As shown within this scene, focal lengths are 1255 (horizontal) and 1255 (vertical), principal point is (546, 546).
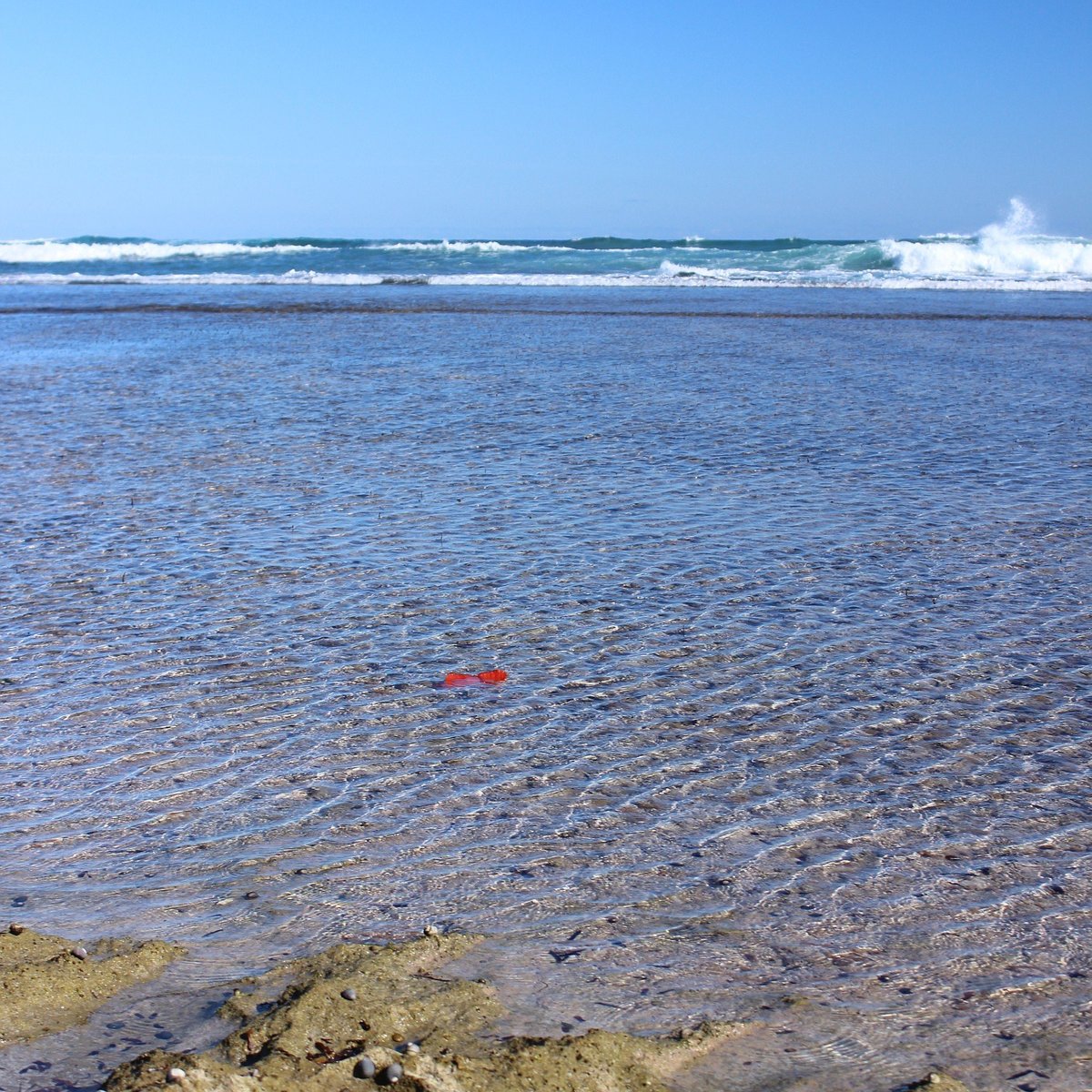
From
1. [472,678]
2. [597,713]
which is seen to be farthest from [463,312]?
[597,713]

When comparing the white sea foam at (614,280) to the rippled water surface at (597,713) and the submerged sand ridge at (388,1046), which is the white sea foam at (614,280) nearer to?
the rippled water surface at (597,713)

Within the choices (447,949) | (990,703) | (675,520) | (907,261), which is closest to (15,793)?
(447,949)

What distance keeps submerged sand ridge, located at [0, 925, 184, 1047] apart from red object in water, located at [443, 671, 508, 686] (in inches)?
A: 87.3

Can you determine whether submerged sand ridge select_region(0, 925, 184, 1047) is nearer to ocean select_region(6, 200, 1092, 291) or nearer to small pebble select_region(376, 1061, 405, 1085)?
small pebble select_region(376, 1061, 405, 1085)

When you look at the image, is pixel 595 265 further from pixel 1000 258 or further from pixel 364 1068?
pixel 364 1068

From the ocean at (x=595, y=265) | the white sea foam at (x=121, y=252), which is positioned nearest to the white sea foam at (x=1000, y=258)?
the ocean at (x=595, y=265)

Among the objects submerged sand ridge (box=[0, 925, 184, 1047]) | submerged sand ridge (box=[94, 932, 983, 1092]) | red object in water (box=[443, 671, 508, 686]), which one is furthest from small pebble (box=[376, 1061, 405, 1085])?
red object in water (box=[443, 671, 508, 686])

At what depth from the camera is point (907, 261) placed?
47.1 m

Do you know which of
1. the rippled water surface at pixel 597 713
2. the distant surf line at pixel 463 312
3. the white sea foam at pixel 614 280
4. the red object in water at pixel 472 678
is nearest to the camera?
the rippled water surface at pixel 597 713

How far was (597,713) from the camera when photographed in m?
5.26

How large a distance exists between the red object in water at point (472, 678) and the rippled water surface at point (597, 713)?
0.15 m

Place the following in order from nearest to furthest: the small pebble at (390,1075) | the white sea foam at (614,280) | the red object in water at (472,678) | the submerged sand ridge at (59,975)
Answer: the small pebble at (390,1075) < the submerged sand ridge at (59,975) < the red object in water at (472,678) < the white sea foam at (614,280)

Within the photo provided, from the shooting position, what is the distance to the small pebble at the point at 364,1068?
288 centimetres

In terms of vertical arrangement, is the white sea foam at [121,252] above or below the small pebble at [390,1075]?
above
